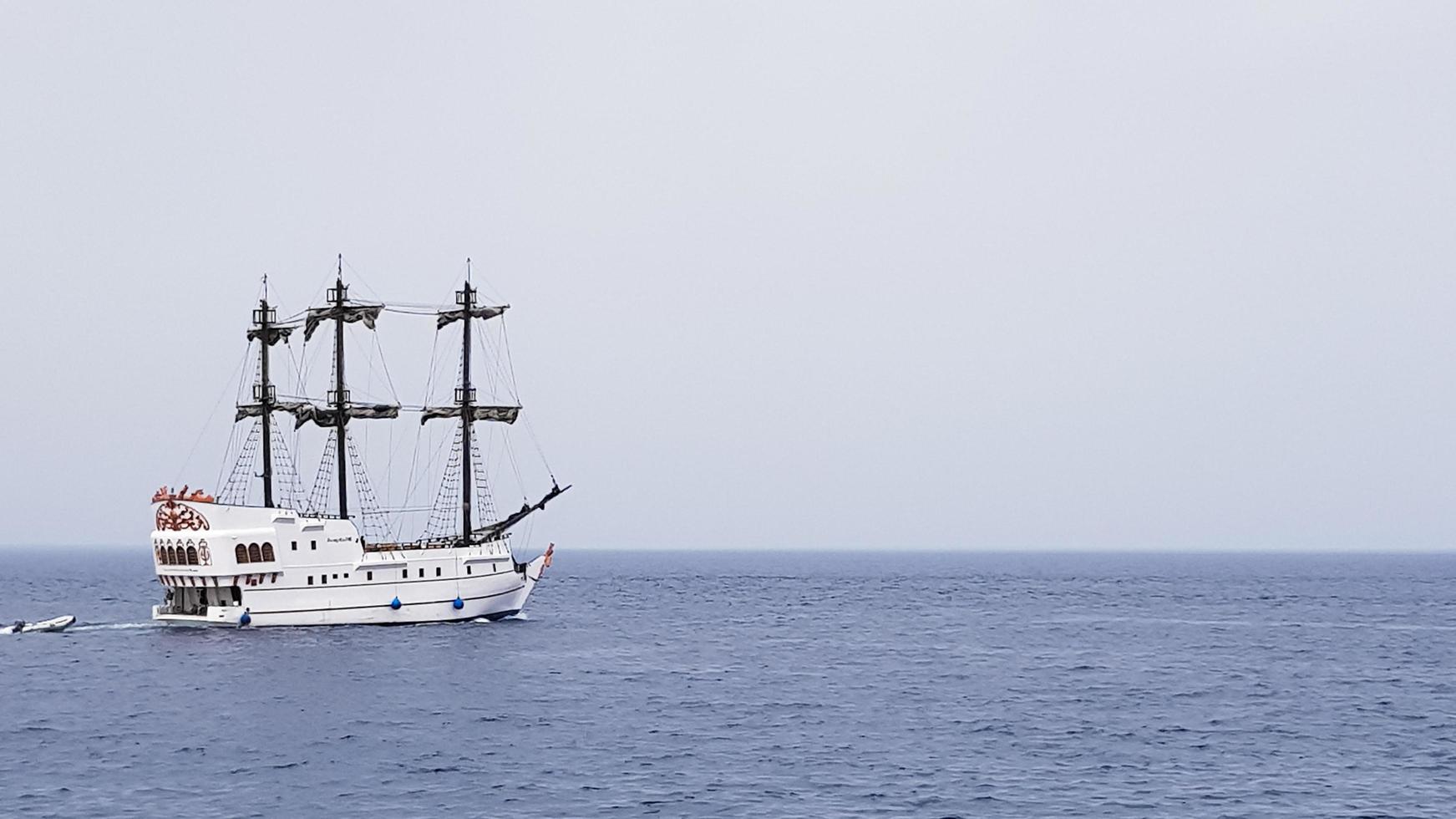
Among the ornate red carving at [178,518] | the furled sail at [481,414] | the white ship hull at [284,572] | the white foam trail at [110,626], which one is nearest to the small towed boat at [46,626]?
the white foam trail at [110,626]

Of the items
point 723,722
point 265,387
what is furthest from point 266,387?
point 723,722

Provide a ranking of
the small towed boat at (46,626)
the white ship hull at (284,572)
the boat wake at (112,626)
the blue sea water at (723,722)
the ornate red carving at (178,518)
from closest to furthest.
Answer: the blue sea water at (723,722) → the white ship hull at (284,572) → the ornate red carving at (178,518) → the small towed boat at (46,626) → the boat wake at (112,626)

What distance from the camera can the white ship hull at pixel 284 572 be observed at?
77125 millimetres

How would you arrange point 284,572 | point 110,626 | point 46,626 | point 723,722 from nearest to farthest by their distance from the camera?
1. point 723,722
2. point 284,572
3. point 46,626
4. point 110,626

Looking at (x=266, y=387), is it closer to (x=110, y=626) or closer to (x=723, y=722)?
(x=110, y=626)

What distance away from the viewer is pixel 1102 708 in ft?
184

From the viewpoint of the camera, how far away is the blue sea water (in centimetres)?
3900

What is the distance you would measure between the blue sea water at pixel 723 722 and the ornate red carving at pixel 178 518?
6.54m

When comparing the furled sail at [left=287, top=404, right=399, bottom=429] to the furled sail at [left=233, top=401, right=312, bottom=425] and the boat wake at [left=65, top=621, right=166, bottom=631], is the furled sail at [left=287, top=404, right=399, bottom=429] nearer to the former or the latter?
the furled sail at [left=233, top=401, right=312, bottom=425]

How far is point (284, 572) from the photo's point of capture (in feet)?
Answer: 256

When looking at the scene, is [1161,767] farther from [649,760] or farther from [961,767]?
[649,760]

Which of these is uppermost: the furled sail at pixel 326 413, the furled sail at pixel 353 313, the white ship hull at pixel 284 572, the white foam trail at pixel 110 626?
the furled sail at pixel 353 313

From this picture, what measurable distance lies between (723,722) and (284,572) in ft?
119

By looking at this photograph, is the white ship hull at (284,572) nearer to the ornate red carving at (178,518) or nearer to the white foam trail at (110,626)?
the ornate red carving at (178,518)
